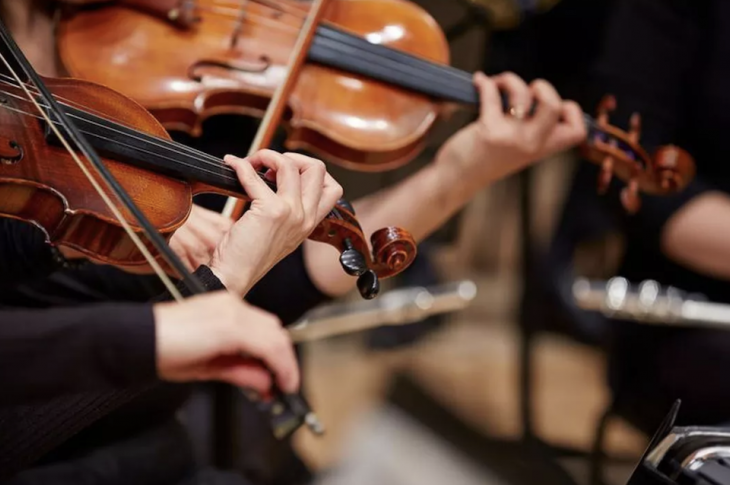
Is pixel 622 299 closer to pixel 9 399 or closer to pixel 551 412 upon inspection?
pixel 551 412

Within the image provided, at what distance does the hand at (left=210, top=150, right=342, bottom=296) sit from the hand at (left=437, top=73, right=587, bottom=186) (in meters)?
0.30

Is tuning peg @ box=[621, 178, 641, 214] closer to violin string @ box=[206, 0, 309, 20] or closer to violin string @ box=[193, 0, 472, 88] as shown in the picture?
violin string @ box=[193, 0, 472, 88]

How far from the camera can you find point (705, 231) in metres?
0.96

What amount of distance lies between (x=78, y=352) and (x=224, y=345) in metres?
0.07

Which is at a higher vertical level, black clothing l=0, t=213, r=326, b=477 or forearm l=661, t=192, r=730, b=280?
forearm l=661, t=192, r=730, b=280

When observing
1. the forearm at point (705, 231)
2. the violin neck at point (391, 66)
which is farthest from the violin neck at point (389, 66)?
the forearm at point (705, 231)

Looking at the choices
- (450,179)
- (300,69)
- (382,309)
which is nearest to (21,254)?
(300,69)

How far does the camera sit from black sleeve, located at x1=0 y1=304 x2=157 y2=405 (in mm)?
336

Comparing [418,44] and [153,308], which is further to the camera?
[418,44]

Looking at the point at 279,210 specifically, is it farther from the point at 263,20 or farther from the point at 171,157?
the point at 263,20

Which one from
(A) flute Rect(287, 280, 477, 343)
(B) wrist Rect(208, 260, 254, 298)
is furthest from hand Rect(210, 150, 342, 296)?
(A) flute Rect(287, 280, 477, 343)

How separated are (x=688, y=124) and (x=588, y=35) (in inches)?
18.5

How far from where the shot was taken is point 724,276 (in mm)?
972

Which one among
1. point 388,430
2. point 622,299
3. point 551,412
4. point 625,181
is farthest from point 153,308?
point 551,412
